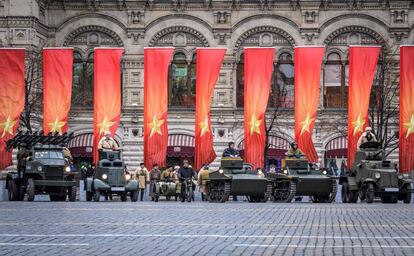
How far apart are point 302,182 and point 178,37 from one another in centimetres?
2686

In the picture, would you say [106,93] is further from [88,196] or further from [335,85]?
[335,85]

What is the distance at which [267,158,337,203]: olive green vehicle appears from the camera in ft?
122

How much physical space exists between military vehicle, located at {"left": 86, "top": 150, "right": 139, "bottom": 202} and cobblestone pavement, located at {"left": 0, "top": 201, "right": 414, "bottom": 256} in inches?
457

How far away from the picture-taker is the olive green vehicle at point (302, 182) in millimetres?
37250

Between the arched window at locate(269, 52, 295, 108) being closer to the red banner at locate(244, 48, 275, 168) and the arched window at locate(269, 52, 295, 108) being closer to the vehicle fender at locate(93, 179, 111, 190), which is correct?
the red banner at locate(244, 48, 275, 168)

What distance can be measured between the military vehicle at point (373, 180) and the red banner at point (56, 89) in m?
11.0

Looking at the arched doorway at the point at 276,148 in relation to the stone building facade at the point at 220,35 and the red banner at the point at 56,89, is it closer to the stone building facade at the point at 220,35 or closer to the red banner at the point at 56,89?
the stone building facade at the point at 220,35

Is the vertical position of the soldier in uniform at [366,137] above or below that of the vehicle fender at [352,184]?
above

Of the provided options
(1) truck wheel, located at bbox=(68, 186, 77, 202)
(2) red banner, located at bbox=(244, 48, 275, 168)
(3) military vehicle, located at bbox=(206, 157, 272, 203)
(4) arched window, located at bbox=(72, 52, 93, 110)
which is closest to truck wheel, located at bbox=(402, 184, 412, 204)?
(3) military vehicle, located at bbox=(206, 157, 272, 203)

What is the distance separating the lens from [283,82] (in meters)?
63.7

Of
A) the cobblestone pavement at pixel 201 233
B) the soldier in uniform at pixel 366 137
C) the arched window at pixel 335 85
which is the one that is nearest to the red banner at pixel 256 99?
the soldier in uniform at pixel 366 137

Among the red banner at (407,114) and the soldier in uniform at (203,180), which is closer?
the soldier in uniform at (203,180)

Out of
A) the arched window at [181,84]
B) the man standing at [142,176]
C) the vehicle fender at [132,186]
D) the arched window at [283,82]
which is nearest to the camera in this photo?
the vehicle fender at [132,186]

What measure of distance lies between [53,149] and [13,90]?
4.74 m
